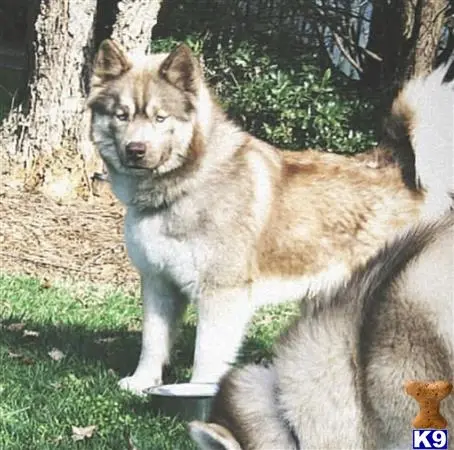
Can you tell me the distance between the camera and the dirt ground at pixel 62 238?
9.07 metres

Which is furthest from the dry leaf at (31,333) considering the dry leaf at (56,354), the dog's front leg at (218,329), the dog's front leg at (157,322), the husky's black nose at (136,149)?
the husky's black nose at (136,149)

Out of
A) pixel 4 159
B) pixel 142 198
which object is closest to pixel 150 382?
pixel 142 198

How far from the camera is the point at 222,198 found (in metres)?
6.15

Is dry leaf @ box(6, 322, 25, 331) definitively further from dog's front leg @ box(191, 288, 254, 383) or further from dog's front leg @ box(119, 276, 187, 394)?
dog's front leg @ box(191, 288, 254, 383)

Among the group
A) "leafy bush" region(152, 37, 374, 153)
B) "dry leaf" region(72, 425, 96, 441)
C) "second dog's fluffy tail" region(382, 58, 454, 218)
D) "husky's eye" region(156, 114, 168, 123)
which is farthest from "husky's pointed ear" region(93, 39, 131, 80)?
"leafy bush" region(152, 37, 374, 153)

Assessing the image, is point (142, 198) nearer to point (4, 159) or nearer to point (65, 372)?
point (65, 372)

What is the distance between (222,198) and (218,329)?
2.20 ft

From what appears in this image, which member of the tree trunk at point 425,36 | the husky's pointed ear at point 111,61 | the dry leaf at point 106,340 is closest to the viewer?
the husky's pointed ear at point 111,61

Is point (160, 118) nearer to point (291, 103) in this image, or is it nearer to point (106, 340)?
point (106, 340)

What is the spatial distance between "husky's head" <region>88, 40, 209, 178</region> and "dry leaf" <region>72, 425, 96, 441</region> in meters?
1.39

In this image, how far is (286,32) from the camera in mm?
12977

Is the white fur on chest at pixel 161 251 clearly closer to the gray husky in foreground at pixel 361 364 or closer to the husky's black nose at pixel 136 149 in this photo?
the husky's black nose at pixel 136 149

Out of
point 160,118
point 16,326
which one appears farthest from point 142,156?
point 16,326

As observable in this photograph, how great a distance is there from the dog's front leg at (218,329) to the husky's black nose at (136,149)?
0.80 m
